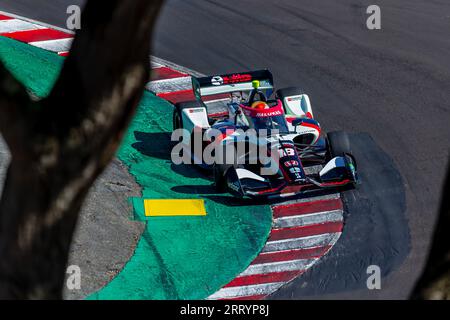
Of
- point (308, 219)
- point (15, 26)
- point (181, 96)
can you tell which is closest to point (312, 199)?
point (308, 219)

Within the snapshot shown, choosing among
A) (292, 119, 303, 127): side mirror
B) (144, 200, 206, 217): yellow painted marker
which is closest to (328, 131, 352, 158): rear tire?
(292, 119, 303, 127): side mirror

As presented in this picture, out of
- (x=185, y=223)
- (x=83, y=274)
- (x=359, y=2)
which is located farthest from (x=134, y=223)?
(x=359, y=2)

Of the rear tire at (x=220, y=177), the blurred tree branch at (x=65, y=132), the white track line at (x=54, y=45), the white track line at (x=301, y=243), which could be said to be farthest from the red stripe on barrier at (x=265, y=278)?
the white track line at (x=54, y=45)

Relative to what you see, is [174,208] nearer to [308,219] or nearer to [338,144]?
[308,219]

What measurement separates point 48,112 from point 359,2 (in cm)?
1607

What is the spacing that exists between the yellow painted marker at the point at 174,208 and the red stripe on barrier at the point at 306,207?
3.50ft

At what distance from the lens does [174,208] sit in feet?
41.0

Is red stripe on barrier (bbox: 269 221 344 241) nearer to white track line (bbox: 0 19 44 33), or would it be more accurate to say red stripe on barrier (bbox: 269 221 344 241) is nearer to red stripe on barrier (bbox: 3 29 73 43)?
red stripe on barrier (bbox: 3 29 73 43)

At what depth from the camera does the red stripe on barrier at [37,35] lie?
17.6 meters

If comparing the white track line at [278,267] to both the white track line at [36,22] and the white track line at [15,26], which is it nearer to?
the white track line at [36,22]

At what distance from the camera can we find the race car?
12.6 metres

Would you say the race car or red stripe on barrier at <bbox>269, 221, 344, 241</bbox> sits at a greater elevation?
the race car

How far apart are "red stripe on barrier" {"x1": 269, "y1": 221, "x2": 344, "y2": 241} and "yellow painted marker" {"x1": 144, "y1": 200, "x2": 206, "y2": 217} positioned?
112 cm
